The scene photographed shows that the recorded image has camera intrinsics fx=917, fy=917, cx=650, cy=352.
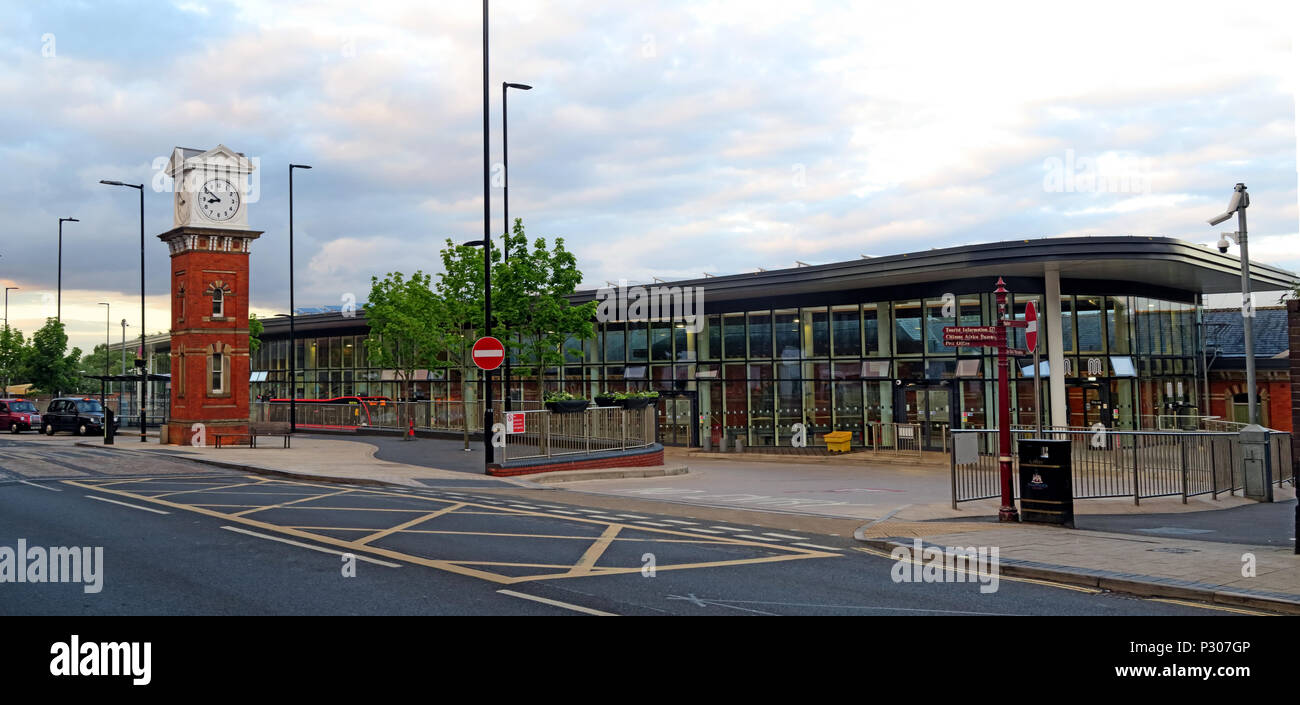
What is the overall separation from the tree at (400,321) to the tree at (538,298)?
9482 mm

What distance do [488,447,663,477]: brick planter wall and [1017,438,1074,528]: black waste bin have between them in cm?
1199

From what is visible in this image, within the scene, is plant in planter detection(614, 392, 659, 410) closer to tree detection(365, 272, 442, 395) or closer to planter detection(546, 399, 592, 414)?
planter detection(546, 399, 592, 414)

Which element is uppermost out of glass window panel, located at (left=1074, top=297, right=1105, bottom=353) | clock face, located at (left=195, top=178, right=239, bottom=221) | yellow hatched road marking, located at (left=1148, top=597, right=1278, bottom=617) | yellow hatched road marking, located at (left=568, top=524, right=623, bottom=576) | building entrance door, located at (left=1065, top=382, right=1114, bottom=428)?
clock face, located at (left=195, top=178, right=239, bottom=221)

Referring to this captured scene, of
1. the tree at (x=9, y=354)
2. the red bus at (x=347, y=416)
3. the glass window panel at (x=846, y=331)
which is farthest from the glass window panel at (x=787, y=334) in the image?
the tree at (x=9, y=354)

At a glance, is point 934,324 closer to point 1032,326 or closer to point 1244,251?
point 1244,251

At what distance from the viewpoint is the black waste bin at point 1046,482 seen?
Result: 45.3 ft

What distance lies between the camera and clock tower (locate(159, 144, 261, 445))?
33.7 meters

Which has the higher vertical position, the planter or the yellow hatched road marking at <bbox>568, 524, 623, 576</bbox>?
the planter

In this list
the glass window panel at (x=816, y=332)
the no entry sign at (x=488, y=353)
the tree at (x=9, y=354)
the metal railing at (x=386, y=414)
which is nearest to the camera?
the no entry sign at (x=488, y=353)

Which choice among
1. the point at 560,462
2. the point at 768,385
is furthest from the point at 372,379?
the point at 560,462

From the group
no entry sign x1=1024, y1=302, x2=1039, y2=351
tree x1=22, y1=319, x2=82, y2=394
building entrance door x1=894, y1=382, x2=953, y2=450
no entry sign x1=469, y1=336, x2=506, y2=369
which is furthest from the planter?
tree x1=22, y1=319, x2=82, y2=394

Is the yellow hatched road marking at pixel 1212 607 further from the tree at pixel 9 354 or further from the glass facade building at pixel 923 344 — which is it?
the tree at pixel 9 354

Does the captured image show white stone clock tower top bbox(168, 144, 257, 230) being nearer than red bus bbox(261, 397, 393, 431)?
Yes
